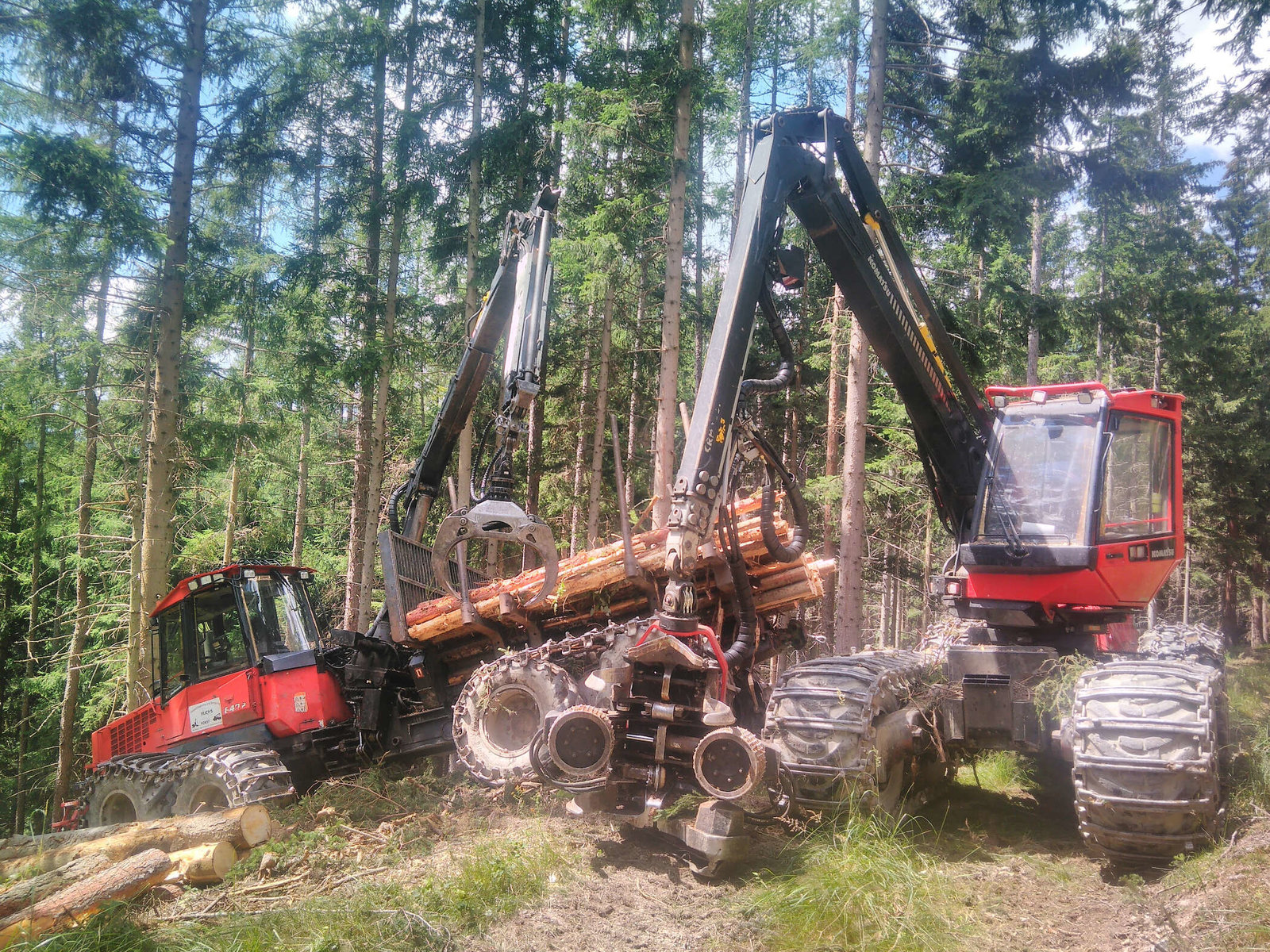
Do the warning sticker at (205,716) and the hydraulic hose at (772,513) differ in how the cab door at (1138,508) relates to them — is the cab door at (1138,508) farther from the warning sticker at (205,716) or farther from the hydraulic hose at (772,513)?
the warning sticker at (205,716)

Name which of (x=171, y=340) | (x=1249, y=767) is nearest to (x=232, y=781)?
(x=1249, y=767)

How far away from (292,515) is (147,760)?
15.5 metres

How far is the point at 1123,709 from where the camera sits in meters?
4.35

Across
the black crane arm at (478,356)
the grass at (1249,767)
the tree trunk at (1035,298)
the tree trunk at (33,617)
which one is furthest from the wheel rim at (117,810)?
the tree trunk at (33,617)

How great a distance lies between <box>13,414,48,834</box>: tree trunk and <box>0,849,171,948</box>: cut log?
1631cm

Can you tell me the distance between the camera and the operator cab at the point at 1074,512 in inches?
232

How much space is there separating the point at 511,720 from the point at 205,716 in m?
3.61

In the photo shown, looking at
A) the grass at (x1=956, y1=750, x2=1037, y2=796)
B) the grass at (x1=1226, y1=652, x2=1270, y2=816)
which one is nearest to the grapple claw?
the grass at (x1=1226, y1=652, x2=1270, y2=816)

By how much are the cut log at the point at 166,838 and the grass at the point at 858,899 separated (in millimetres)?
3371

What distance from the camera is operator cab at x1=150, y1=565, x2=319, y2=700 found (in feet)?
27.0

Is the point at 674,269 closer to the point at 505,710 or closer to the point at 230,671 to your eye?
the point at 505,710

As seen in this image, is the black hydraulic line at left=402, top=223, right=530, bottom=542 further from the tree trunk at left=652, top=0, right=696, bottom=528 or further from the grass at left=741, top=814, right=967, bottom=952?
the grass at left=741, top=814, right=967, bottom=952

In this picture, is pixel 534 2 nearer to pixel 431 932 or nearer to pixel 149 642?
pixel 149 642

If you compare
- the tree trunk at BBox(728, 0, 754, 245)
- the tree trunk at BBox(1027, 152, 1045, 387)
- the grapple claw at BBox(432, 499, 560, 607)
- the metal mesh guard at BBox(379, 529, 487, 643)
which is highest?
the tree trunk at BBox(728, 0, 754, 245)
